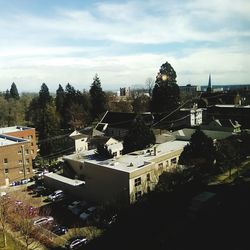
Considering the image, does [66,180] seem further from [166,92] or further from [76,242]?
[166,92]

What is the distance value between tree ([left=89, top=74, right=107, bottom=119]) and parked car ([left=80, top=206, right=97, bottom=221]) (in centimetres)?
3602

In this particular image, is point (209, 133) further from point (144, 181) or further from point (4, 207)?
point (4, 207)

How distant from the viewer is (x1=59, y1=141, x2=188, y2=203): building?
25.1m

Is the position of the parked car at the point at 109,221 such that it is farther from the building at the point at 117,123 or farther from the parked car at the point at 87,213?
the building at the point at 117,123

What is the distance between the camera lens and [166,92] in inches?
1932

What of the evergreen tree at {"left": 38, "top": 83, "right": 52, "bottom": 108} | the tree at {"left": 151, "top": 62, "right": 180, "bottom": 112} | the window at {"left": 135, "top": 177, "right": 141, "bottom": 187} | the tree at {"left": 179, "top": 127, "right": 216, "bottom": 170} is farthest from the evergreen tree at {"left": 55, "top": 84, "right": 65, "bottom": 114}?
the window at {"left": 135, "top": 177, "right": 141, "bottom": 187}

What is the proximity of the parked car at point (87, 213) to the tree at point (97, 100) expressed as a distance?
3602 cm

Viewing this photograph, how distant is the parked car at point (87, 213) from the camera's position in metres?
24.0

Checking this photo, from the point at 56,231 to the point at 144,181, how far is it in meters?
8.35

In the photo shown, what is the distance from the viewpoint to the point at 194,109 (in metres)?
48.0

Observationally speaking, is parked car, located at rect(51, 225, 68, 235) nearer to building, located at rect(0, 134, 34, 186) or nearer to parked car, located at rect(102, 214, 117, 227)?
parked car, located at rect(102, 214, 117, 227)

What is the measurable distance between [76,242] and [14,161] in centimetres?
1850

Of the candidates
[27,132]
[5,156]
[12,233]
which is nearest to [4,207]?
[12,233]

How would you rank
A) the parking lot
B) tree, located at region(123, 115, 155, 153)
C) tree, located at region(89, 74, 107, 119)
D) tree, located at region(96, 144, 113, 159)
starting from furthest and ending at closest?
1. tree, located at region(89, 74, 107, 119)
2. tree, located at region(123, 115, 155, 153)
3. tree, located at region(96, 144, 113, 159)
4. the parking lot
